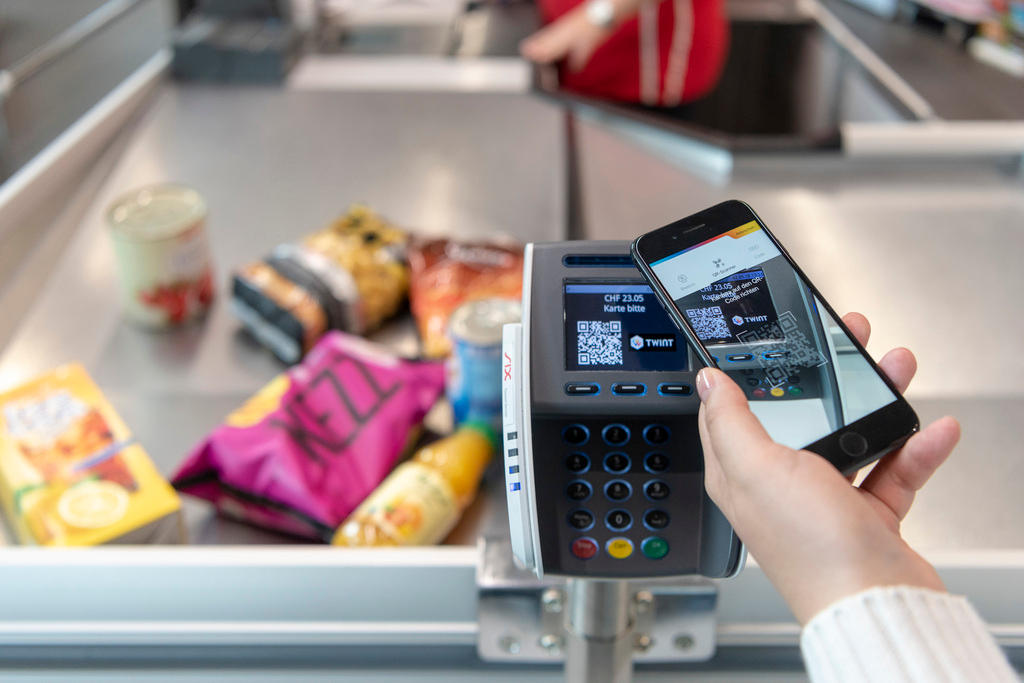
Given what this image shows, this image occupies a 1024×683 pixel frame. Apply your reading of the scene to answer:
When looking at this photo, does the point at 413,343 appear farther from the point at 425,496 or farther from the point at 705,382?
the point at 705,382

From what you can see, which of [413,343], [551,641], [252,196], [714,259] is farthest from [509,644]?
[252,196]

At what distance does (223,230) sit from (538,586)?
90cm

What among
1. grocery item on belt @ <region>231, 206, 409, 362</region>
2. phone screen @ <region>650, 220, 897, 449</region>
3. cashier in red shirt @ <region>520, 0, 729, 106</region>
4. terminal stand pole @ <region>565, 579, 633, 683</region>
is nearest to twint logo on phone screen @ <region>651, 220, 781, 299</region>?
phone screen @ <region>650, 220, 897, 449</region>

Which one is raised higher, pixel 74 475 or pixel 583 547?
pixel 583 547

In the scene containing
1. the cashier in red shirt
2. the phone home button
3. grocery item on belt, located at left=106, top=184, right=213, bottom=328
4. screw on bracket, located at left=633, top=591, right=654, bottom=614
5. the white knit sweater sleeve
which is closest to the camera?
the white knit sweater sleeve

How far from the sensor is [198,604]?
70 centimetres

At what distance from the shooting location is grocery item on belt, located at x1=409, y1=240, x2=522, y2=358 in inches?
42.9

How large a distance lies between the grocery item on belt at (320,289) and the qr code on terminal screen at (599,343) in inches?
23.0

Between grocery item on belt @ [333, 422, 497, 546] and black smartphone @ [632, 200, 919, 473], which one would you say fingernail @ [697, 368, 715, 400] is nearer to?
black smartphone @ [632, 200, 919, 473]

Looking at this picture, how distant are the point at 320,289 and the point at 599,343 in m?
0.61

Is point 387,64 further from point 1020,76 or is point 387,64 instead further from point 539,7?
point 1020,76

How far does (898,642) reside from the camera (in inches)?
16.3

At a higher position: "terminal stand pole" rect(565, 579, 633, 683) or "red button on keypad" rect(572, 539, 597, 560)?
"red button on keypad" rect(572, 539, 597, 560)

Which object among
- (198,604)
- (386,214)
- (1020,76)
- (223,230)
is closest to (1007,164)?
(1020,76)
